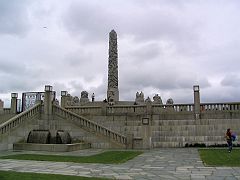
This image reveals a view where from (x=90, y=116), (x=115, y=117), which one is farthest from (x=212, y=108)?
(x=90, y=116)

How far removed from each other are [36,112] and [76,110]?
4.67m

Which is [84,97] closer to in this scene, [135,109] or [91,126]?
[135,109]

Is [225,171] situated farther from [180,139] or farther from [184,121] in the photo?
[184,121]

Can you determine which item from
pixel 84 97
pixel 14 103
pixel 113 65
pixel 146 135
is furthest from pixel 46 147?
pixel 113 65

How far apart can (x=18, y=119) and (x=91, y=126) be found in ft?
16.8

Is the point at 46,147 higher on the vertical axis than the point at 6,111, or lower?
lower

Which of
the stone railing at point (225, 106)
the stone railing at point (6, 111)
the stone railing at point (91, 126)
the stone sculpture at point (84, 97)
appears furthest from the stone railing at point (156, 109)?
the stone sculpture at point (84, 97)

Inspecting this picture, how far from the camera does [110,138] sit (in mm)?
22531

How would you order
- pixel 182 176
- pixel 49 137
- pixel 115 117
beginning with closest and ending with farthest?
pixel 182 176, pixel 49 137, pixel 115 117

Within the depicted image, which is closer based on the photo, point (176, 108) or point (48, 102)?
point (48, 102)

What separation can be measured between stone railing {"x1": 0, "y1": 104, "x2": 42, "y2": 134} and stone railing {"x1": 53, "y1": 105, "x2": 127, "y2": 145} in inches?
57.6

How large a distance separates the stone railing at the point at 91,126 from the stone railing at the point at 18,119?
57.6 inches

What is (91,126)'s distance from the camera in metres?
23.5

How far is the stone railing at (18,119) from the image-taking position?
804 inches
